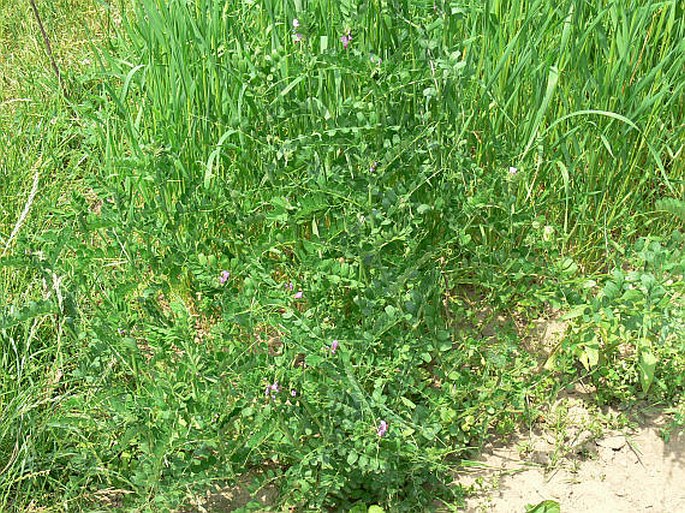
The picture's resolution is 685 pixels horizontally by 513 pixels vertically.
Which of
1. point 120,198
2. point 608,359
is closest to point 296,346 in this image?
point 120,198

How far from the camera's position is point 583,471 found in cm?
237

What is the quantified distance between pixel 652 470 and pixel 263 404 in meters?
1.08

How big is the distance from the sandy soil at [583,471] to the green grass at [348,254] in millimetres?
85

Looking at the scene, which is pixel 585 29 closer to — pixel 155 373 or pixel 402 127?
pixel 402 127

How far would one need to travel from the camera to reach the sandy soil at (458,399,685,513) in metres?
2.31

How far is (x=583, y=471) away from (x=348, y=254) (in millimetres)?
887

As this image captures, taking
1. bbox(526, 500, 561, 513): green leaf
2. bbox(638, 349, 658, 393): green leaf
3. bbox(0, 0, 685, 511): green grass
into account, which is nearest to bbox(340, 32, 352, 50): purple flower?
bbox(0, 0, 685, 511): green grass

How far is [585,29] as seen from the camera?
2.56 m

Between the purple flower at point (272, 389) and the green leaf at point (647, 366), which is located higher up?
the purple flower at point (272, 389)

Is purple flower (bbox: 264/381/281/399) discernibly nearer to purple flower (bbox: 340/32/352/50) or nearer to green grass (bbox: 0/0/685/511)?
green grass (bbox: 0/0/685/511)

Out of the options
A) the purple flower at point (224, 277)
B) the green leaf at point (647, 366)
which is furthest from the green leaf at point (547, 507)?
the purple flower at point (224, 277)

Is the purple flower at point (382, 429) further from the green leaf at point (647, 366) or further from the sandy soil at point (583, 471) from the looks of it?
the green leaf at point (647, 366)

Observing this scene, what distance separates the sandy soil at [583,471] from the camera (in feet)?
7.57

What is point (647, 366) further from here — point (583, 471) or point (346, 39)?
point (346, 39)
